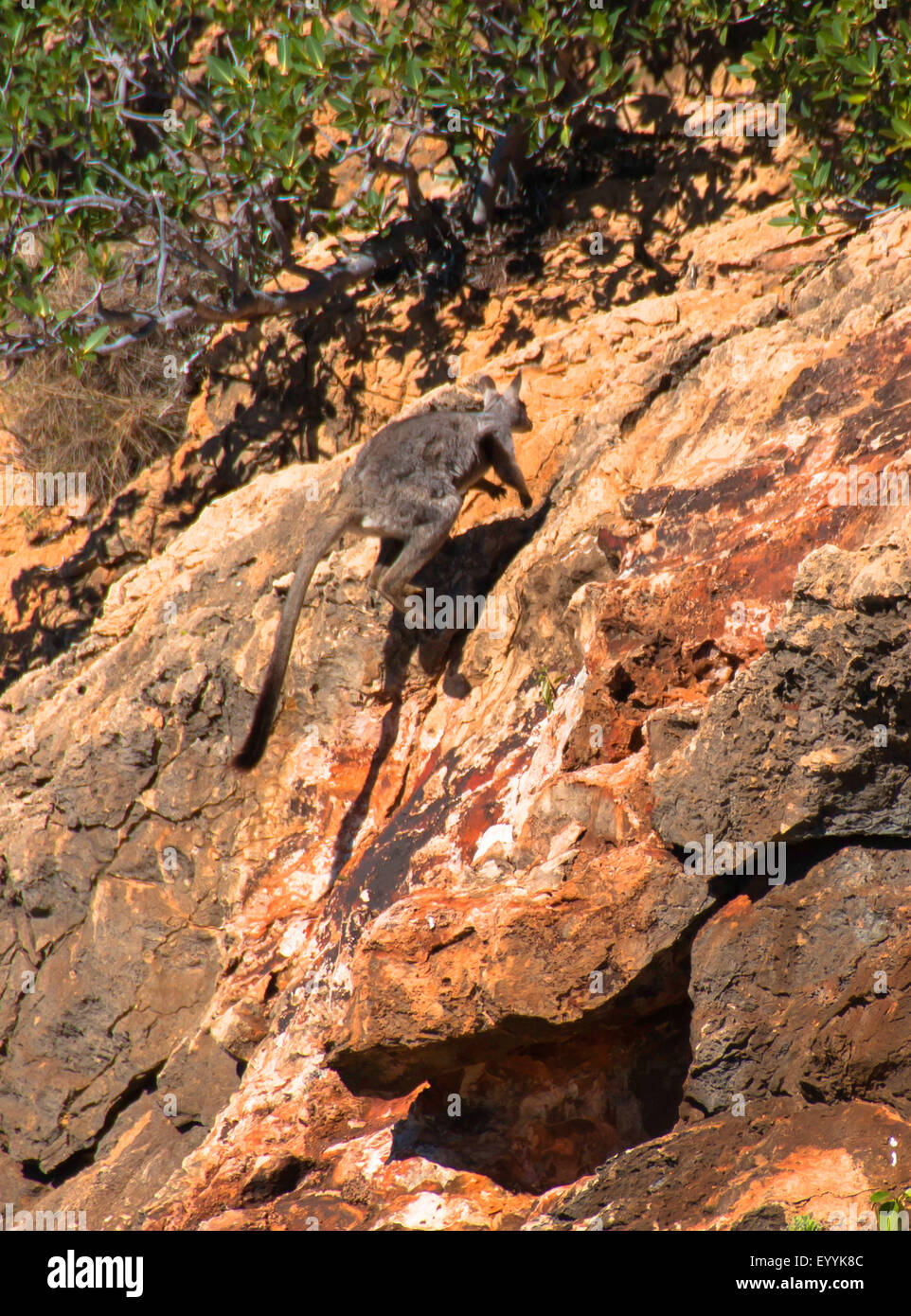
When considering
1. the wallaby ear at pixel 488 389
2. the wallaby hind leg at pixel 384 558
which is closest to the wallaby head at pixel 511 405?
the wallaby ear at pixel 488 389

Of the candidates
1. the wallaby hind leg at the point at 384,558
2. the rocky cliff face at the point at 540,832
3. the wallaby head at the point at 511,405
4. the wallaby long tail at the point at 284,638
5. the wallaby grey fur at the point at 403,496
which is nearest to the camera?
the rocky cliff face at the point at 540,832

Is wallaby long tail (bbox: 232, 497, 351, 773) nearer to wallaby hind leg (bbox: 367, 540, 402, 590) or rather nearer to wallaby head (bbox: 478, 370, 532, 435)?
wallaby hind leg (bbox: 367, 540, 402, 590)

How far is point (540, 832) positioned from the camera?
408 cm

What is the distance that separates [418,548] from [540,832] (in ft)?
7.10

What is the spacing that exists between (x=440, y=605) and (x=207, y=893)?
A: 203 cm

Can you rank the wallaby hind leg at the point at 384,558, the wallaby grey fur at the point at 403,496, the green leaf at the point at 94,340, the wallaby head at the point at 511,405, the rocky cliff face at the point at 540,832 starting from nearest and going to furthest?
the rocky cliff face at the point at 540,832, the wallaby grey fur at the point at 403,496, the wallaby hind leg at the point at 384,558, the wallaby head at the point at 511,405, the green leaf at the point at 94,340

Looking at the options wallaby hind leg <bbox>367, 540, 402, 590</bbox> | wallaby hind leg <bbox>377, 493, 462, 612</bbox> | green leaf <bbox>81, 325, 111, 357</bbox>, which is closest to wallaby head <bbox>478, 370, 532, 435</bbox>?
wallaby hind leg <bbox>377, 493, 462, 612</bbox>

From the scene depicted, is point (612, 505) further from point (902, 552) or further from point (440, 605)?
point (902, 552)

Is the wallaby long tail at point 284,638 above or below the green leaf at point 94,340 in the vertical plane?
below

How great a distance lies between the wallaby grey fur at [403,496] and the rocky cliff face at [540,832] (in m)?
0.32

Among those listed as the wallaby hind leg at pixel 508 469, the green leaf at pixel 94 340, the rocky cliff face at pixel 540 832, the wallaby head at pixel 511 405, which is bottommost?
the rocky cliff face at pixel 540 832

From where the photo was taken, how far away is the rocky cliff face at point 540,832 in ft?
10.4

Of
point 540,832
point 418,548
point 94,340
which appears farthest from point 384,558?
point 94,340

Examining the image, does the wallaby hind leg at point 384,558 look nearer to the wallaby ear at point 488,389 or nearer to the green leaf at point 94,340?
the wallaby ear at point 488,389
